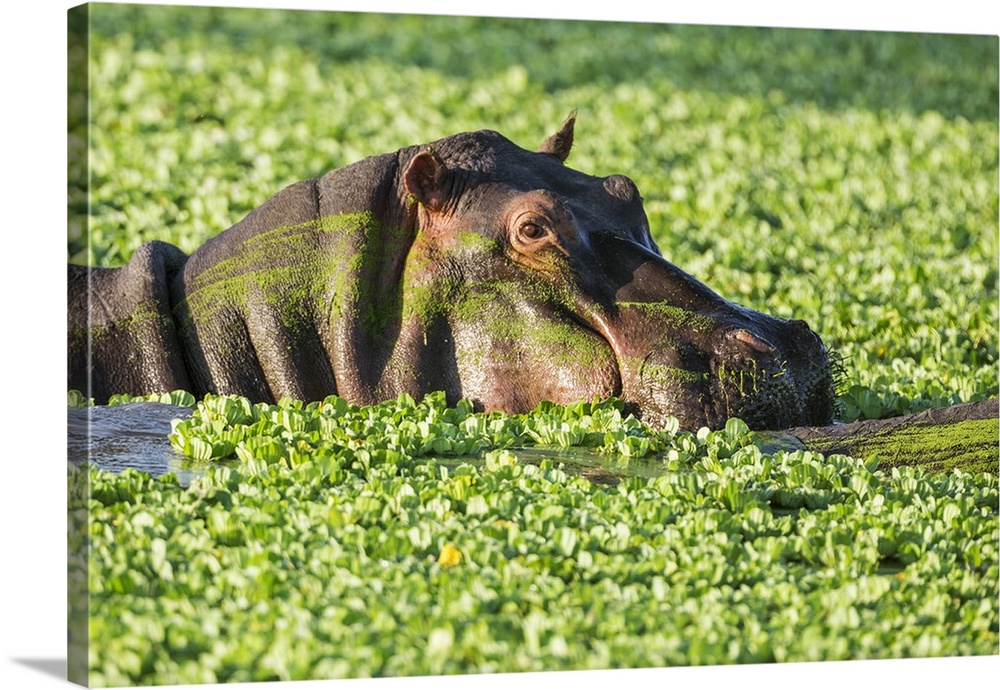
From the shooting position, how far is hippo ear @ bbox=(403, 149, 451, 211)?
29.4ft

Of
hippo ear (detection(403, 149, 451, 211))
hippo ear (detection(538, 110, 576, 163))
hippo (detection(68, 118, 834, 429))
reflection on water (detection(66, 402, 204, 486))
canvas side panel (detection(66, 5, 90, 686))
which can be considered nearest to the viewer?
canvas side panel (detection(66, 5, 90, 686))

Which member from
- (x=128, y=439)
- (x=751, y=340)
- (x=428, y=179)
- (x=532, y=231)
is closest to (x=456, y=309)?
(x=532, y=231)

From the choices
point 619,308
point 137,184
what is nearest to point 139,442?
point 619,308

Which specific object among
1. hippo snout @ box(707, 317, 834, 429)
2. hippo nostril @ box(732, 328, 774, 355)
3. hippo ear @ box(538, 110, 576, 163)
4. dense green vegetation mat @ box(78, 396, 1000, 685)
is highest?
hippo ear @ box(538, 110, 576, 163)

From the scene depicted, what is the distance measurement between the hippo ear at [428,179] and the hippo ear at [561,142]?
2.69 feet

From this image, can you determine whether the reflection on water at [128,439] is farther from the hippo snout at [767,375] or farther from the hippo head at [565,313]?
the hippo snout at [767,375]

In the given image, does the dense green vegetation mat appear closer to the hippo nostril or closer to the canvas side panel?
the canvas side panel

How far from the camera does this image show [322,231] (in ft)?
30.1

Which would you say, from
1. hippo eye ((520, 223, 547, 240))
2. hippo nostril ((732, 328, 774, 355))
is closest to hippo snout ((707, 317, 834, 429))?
hippo nostril ((732, 328, 774, 355))

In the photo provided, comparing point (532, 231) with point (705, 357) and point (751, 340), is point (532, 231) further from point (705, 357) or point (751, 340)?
point (751, 340)

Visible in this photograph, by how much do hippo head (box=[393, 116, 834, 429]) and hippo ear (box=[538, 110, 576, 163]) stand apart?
46 centimetres

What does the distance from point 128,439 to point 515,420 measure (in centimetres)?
179

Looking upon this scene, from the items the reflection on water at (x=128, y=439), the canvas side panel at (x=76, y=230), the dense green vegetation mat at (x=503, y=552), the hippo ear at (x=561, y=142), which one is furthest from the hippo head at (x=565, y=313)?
the canvas side panel at (x=76, y=230)

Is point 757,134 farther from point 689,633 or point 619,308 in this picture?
point 689,633
